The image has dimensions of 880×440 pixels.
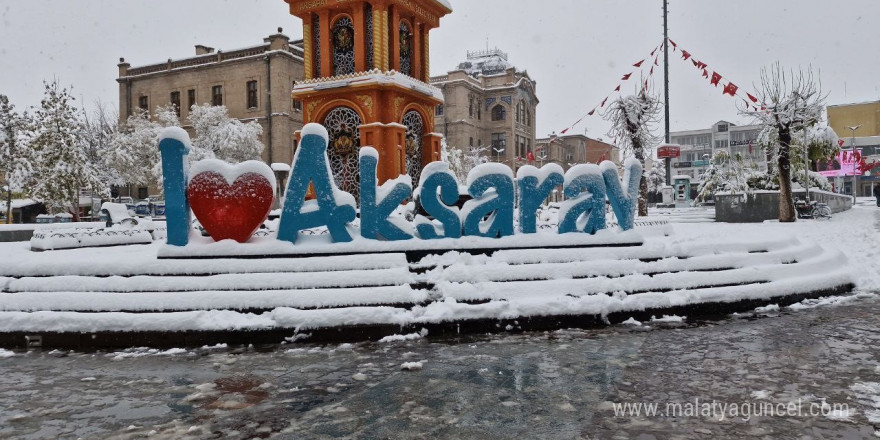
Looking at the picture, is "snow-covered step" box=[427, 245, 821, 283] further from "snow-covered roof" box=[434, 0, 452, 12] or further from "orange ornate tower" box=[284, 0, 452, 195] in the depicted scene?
"snow-covered roof" box=[434, 0, 452, 12]

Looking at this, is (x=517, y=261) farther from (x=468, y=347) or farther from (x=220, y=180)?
(x=220, y=180)

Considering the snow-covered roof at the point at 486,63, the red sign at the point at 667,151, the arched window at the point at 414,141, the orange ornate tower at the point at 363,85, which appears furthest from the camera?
the snow-covered roof at the point at 486,63

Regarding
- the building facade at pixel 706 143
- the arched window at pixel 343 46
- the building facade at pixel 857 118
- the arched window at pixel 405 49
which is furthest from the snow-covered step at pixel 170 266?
the building facade at pixel 857 118

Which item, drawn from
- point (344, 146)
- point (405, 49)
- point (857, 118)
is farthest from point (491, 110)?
point (344, 146)

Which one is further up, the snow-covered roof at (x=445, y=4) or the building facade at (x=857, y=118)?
the building facade at (x=857, y=118)

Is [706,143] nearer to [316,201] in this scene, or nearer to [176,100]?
[176,100]

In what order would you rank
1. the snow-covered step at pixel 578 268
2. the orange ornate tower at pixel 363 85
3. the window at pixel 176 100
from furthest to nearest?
the window at pixel 176 100 → the orange ornate tower at pixel 363 85 → the snow-covered step at pixel 578 268

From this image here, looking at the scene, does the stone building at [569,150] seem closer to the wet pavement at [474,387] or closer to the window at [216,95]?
the window at [216,95]

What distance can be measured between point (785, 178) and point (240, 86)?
118 feet

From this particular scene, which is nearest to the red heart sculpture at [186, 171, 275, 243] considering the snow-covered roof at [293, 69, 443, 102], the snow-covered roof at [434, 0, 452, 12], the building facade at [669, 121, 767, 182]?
the snow-covered roof at [293, 69, 443, 102]

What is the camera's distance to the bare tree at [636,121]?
81.3ft

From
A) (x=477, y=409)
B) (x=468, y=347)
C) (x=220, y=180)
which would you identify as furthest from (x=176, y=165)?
(x=477, y=409)

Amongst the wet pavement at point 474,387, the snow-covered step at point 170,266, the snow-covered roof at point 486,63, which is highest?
the snow-covered roof at point 486,63

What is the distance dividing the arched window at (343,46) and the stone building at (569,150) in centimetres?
5423
